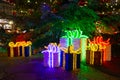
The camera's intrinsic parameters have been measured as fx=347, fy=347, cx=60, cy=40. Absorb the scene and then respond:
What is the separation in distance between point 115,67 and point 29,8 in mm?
3325

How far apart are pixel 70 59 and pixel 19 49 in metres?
2.12

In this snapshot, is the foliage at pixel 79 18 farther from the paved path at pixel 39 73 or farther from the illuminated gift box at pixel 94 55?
the paved path at pixel 39 73

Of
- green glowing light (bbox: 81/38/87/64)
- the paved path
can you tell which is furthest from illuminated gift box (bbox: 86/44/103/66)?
the paved path

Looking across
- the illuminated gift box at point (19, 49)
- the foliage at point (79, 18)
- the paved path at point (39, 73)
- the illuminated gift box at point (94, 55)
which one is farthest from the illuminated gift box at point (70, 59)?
the illuminated gift box at point (19, 49)

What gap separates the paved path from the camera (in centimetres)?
655

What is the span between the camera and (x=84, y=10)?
8.81m

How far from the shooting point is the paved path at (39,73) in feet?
21.5

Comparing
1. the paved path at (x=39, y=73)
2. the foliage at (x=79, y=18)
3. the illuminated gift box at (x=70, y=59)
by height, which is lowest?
the paved path at (x=39, y=73)

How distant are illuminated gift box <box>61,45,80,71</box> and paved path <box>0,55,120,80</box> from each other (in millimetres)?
124

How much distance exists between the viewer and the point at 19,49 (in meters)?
8.82

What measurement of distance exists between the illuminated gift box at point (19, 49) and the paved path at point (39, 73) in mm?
757

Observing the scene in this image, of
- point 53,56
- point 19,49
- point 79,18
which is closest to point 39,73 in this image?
point 53,56

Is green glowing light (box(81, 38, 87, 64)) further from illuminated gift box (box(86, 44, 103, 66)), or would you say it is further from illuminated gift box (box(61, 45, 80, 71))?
illuminated gift box (box(61, 45, 80, 71))

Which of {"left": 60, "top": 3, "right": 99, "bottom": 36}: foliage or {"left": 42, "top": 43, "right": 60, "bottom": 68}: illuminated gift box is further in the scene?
{"left": 60, "top": 3, "right": 99, "bottom": 36}: foliage
